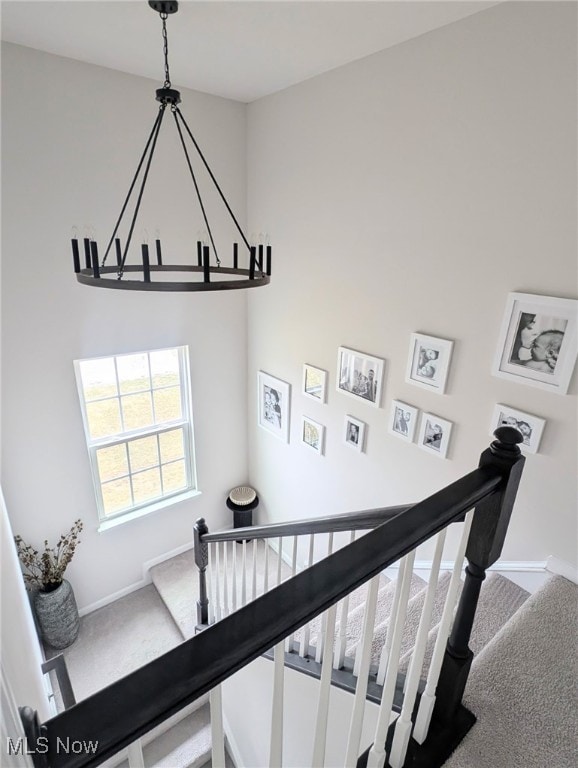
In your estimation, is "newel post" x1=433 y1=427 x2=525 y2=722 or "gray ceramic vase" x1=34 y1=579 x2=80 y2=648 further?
"gray ceramic vase" x1=34 y1=579 x2=80 y2=648

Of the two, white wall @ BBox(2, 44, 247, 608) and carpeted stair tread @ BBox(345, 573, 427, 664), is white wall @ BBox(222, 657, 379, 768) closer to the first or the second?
carpeted stair tread @ BBox(345, 573, 427, 664)

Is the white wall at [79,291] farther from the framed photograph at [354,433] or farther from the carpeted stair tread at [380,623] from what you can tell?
the carpeted stair tread at [380,623]

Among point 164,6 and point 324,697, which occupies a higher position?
point 164,6

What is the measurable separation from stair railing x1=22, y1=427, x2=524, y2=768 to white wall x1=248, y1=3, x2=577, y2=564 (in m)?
1.21

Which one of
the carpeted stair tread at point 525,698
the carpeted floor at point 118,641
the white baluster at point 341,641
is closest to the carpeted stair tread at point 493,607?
the carpeted stair tread at point 525,698

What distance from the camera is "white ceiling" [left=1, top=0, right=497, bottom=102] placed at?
2.00m

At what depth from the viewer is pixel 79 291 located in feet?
10.2

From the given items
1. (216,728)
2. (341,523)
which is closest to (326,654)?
(216,728)

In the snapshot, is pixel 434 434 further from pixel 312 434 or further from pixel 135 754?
pixel 135 754

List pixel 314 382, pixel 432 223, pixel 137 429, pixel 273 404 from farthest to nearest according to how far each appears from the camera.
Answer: pixel 273 404 → pixel 137 429 → pixel 314 382 → pixel 432 223

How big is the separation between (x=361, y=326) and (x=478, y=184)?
1.11 meters

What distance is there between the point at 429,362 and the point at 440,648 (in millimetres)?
1679

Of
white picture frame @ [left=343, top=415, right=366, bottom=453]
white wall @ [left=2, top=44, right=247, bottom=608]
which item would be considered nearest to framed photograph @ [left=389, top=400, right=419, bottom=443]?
white picture frame @ [left=343, top=415, right=366, bottom=453]

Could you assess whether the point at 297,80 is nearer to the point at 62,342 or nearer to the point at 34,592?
the point at 62,342
